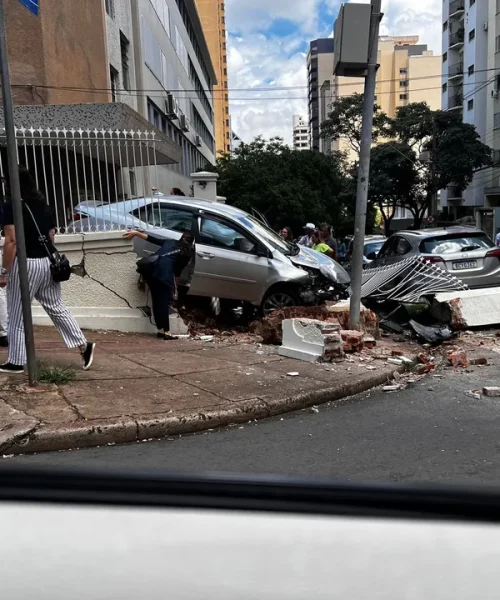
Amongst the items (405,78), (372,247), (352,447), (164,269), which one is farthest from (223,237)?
(405,78)

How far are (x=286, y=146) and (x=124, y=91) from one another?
17904 mm

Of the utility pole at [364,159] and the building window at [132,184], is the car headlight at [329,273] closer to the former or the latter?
the utility pole at [364,159]

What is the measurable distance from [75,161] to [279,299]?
12.3ft

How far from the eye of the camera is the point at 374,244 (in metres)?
18.6

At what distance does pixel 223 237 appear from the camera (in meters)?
9.53

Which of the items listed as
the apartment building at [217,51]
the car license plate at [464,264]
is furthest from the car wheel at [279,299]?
the apartment building at [217,51]

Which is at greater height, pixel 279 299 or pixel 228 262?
pixel 228 262

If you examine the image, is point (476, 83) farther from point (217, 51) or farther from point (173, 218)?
point (217, 51)

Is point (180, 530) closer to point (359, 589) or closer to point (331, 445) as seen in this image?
point (359, 589)

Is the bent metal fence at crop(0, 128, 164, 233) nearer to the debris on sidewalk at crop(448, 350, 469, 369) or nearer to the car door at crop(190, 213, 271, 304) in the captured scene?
the car door at crop(190, 213, 271, 304)

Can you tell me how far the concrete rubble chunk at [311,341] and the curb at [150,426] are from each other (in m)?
1.18

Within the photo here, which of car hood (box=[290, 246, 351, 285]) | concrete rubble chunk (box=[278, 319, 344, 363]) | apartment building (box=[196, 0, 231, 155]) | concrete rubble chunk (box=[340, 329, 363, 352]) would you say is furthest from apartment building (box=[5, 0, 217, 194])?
apartment building (box=[196, 0, 231, 155])

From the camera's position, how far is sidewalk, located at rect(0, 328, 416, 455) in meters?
4.64

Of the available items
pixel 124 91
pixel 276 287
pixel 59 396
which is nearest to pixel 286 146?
pixel 124 91
